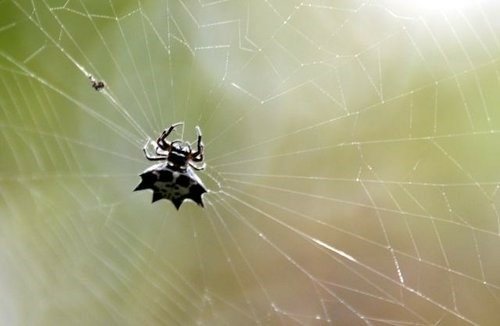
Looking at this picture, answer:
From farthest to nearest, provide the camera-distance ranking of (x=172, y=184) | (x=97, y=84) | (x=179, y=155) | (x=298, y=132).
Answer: (x=298, y=132)
(x=97, y=84)
(x=179, y=155)
(x=172, y=184)

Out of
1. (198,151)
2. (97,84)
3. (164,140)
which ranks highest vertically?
(97,84)

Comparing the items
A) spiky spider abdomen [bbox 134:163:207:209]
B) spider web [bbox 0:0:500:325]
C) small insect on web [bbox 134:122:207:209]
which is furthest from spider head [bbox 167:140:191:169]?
spider web [bbox 0:0:500:325]

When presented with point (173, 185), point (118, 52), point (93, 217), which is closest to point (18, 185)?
point (93, 217)

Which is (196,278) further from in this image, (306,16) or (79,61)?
(306,16)

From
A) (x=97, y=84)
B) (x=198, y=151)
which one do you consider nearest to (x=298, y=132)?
(x=198, y=151)

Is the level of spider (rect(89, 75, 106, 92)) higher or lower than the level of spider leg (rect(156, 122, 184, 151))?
higher

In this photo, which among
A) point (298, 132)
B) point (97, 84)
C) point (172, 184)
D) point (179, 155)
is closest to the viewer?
point (172, 184)

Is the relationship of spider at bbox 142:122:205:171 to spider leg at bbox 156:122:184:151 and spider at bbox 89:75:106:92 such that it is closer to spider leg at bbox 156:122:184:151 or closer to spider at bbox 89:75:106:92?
spider leg at bbox 156:122:184:151

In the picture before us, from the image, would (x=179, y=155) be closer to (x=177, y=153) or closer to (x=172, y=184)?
(x=177, y=153)
